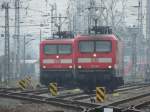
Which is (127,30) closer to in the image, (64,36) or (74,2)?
(74,2)

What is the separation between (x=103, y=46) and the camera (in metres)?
26.9

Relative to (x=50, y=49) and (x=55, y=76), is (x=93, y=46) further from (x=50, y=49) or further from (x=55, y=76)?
(x=55, y=76)

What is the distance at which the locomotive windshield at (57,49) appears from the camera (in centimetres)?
3039

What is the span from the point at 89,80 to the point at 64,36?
18.5ft

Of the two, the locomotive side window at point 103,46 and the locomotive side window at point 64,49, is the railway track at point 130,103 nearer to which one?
the locomotive side window at point 103,46

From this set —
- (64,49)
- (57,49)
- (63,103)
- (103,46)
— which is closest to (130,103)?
(63,103)

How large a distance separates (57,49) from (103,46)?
4.29 metres

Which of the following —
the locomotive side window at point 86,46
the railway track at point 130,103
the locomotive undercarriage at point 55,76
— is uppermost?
the locomotive side window at point 86,46

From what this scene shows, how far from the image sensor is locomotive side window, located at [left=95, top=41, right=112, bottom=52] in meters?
26.7

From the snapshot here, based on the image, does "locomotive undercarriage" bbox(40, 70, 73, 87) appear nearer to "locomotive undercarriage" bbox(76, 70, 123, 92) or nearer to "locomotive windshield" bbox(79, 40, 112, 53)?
"locomotive undercarriage" bbox(76, 70, 123, 92)

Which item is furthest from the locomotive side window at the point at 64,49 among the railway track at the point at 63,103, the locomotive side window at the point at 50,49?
the railway track at the point at 63,103

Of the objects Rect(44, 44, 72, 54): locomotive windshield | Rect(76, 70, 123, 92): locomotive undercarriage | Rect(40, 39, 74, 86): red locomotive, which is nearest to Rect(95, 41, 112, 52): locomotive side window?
Rect(76, 70, 123, 92): locomotive undercarriage

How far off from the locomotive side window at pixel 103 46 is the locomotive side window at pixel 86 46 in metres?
0.25

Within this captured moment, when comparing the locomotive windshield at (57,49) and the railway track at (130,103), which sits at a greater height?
the locomotive windshield at (57,49)
